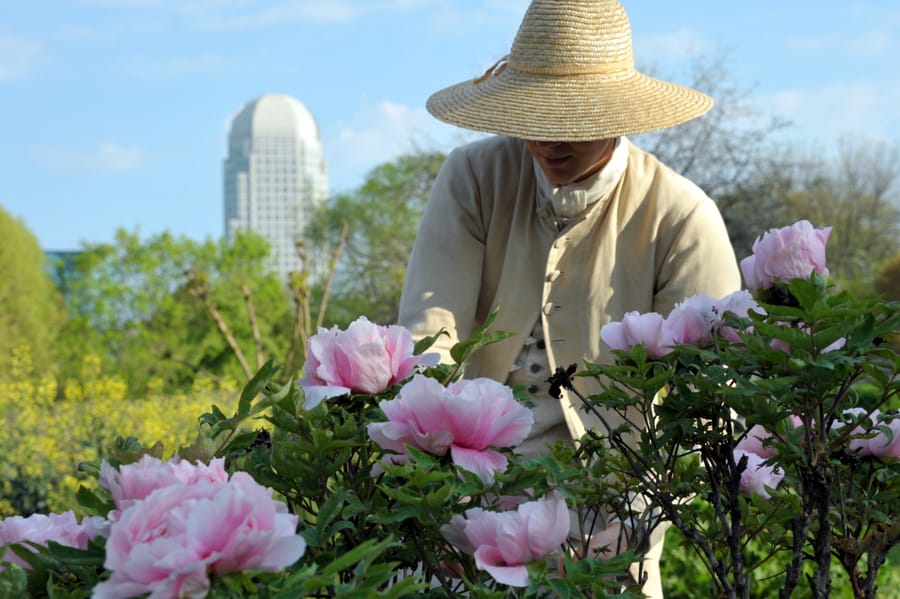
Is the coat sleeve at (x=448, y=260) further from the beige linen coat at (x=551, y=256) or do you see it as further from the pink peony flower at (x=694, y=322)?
the pink peony flower at (x=694, y=322)

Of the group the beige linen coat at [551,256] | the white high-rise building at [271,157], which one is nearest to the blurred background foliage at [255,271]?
the beige linen coat at [551,256]

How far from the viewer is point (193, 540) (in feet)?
2.54

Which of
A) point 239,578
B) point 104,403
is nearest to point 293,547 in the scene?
point 239,578

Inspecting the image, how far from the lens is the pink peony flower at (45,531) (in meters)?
1.02

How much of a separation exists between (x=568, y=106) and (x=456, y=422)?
134 centimetres

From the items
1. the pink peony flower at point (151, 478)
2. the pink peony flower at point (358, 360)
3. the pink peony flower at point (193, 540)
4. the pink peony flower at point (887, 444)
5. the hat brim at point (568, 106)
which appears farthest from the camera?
the hat brim at point (568, 106)

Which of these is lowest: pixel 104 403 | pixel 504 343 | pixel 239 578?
pixel 104 403

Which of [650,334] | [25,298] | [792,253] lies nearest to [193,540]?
[650,334]

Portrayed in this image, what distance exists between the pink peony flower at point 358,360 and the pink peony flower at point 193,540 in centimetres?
32

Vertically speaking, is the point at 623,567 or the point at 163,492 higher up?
the point at 163,492

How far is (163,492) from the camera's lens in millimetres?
815

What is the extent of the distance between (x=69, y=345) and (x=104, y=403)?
61.8ft

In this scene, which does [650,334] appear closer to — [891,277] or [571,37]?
[571,37]

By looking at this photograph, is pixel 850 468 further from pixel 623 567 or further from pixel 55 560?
pixel 55 560
